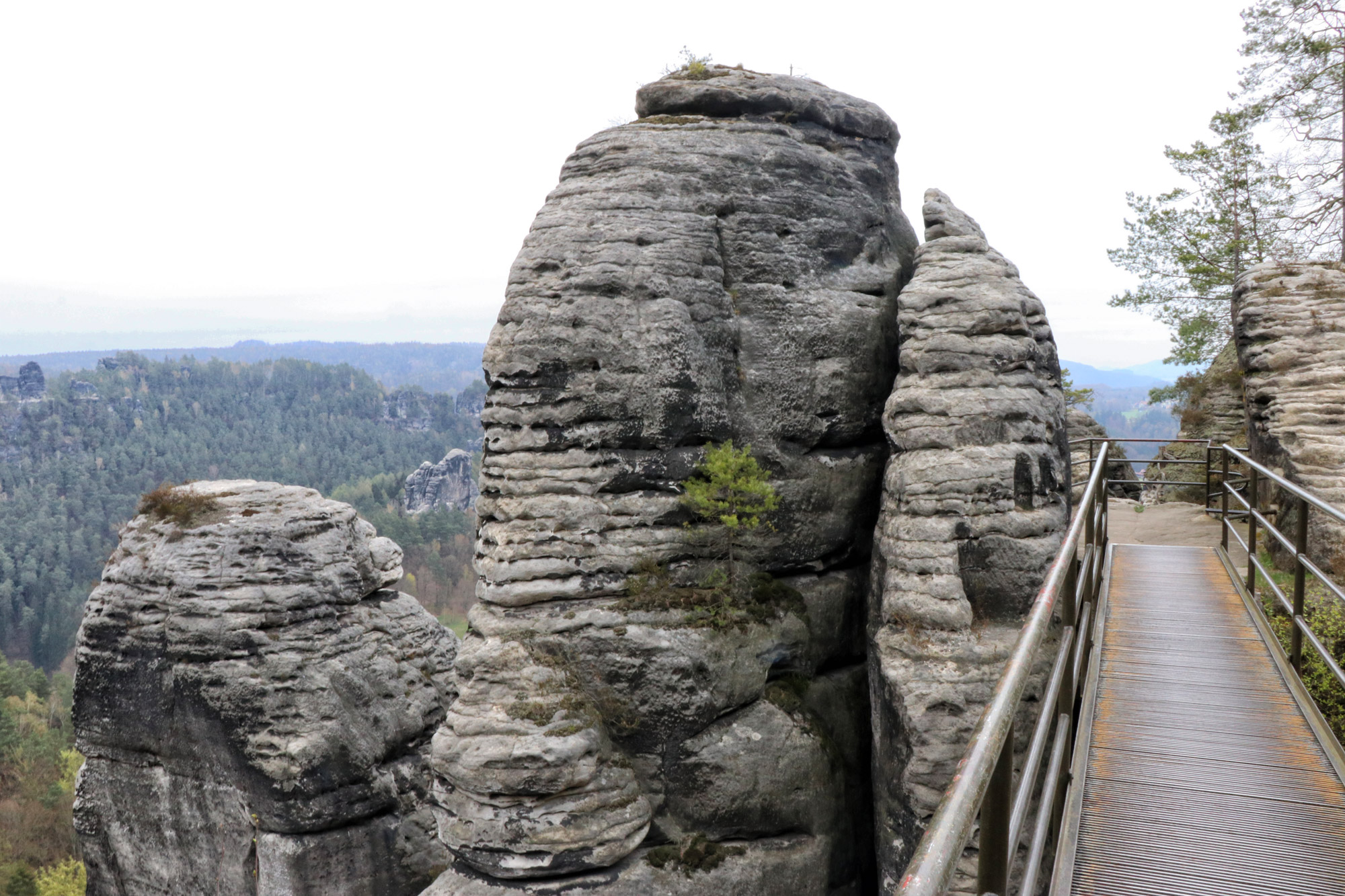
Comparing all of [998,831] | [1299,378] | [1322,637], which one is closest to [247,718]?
[998,831]

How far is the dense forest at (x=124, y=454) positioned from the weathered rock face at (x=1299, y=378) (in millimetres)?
98941

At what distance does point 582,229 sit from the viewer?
45.8ft

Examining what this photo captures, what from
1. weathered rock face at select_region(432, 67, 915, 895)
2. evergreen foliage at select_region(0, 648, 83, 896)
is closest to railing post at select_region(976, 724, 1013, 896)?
weathered rock face at select_region(432, 67, 915, 895)

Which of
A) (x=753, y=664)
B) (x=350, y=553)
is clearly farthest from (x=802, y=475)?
(x=350, y=553)

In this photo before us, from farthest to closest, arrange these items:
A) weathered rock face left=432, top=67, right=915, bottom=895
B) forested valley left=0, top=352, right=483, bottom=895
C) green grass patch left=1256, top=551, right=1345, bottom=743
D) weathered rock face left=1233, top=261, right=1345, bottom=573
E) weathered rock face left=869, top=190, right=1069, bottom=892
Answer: forested valley left=0, top=352, right=483, bottom=895
weathered rock face left=1233, top=261, right=1345, bottom=573
weathered rock face left=869, top=190, right=1069, bottom=892
weathered rock face left=432, top=67, right=915, bottom=895
green grass patch left=1256, top=551, right=1345, bottom=743

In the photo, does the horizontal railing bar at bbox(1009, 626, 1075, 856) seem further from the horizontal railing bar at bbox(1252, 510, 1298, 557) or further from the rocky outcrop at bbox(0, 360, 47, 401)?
the rocky outcrop at bbox(0, 360, 47, 401)

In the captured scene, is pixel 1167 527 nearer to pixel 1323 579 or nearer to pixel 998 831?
pixel 1323 579

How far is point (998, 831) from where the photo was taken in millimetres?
2881

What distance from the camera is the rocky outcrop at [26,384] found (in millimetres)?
166500

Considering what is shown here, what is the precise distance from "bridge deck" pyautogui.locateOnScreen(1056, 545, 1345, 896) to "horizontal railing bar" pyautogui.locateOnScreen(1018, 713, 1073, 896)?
0.47 m

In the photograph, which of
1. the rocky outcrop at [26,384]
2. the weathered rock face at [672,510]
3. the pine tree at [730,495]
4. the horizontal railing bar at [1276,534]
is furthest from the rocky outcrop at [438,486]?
the horizontal railing bar at [1276,534]

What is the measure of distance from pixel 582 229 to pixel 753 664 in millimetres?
6967

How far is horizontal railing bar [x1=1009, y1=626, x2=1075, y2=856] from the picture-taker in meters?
3.31

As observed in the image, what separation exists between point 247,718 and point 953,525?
1292 centimetres
